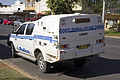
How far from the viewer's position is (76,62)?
370 inches

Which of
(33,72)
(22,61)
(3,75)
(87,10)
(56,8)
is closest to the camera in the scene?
(3,75)

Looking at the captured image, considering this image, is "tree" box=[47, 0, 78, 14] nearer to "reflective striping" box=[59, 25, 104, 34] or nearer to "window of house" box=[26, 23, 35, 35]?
"window of house" box=[26, 23, 35, 35]

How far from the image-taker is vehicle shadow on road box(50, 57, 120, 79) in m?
8.16

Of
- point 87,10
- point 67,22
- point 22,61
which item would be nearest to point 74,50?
point 67,22

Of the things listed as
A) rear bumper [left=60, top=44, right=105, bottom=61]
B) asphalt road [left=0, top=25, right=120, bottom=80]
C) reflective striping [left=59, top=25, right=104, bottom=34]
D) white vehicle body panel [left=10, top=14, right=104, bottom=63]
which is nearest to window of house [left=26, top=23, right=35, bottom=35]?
white vehicle body panel [left=10, top=14, right=104, bottom=63]

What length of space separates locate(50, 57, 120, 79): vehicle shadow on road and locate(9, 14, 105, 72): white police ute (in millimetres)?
516

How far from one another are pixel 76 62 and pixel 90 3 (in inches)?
1037

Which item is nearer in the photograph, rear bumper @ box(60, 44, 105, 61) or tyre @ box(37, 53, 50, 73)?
rear bumper @ box(60, 44, 105, 61)

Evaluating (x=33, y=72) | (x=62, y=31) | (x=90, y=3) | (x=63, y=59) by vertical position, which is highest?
(x=90, y=3)

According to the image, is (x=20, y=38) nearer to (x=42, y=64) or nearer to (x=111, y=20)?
(x=42, y=64)

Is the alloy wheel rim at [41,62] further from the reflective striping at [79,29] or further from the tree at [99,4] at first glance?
the tree at [99,4]

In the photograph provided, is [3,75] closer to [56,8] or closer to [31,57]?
[31,57]

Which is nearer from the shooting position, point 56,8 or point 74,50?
point 74,50

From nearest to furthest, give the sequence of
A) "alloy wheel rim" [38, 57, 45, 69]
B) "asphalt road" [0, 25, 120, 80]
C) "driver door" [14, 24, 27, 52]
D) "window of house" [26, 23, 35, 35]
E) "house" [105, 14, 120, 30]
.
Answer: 1. "asphalt road" [0, 25, 120, 80]
2. "alloy wheel rim" [38, 57, 45, 69]
3. "window of house" [26, 23, 35, 35]
4. "driver door" [14, 24, 27, 52]
5. "house" [105, 14, 120, 30]
